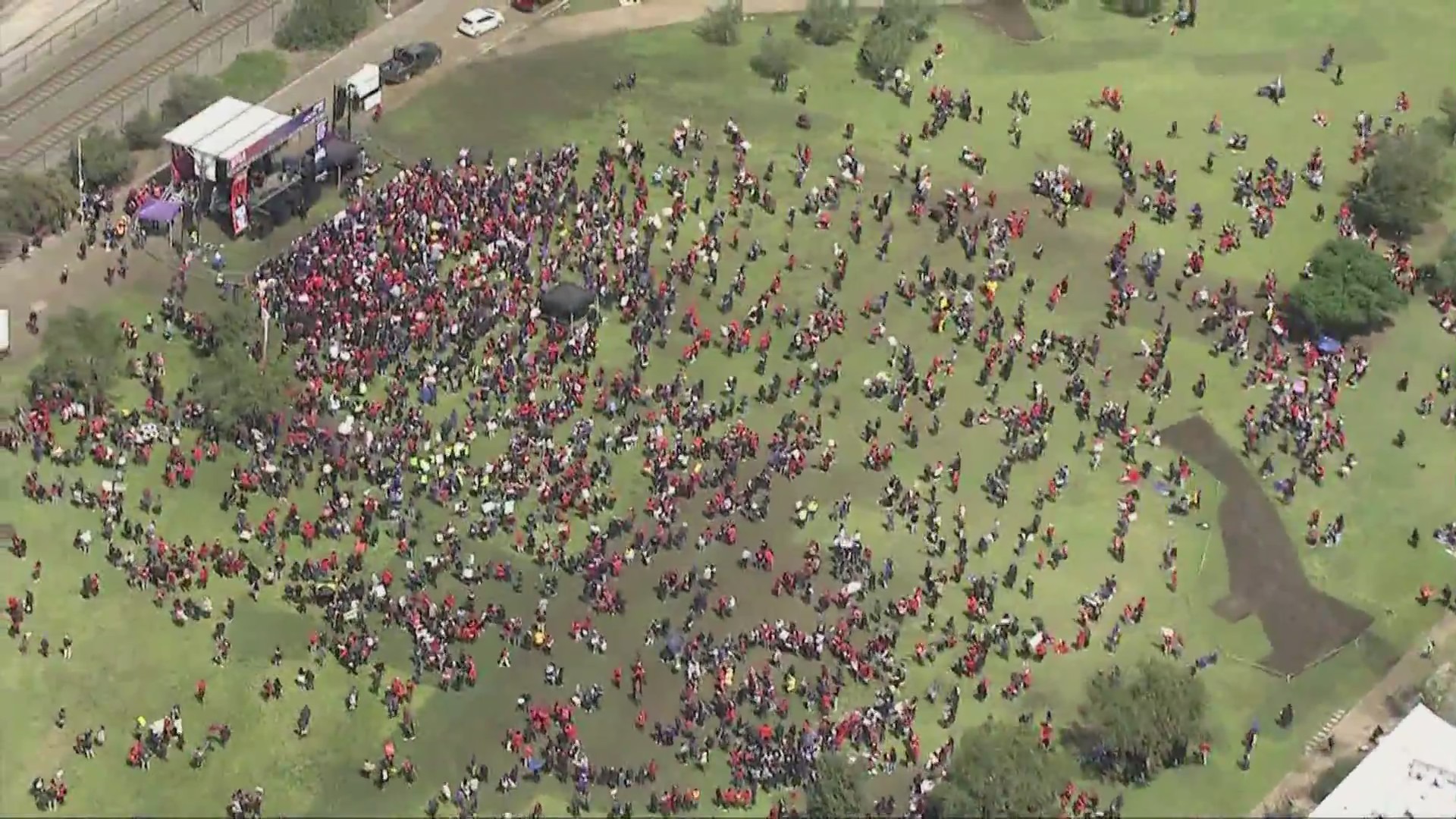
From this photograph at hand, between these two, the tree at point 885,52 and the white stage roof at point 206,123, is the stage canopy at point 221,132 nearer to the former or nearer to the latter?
the white stage roof at point 206,123

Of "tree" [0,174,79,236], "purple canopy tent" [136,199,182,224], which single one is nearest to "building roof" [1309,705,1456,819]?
"purple canopy tent" [136,199,182,224]

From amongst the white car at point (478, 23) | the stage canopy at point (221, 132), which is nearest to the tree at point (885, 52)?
the white car at point (478, 23)

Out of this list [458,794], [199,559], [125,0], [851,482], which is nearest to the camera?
[458,794]

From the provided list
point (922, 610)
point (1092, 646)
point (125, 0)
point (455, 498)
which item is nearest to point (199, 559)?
point (455, 498)

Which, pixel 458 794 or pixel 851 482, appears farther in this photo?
pixel 851 482

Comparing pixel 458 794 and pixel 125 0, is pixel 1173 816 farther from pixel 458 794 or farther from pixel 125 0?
pixel 125 0

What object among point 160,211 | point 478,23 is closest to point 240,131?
point 160,211
